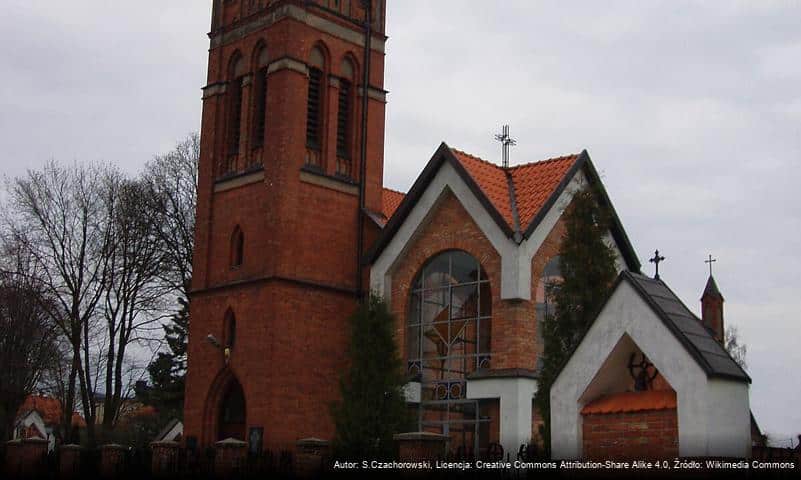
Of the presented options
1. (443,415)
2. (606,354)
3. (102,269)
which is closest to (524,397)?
(443,415)

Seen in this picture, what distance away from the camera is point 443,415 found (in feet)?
84.4

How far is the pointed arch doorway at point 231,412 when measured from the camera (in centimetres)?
2805

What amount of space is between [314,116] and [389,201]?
3.86 m

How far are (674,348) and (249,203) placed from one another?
746 inches

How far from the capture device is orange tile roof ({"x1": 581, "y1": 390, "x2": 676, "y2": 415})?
11062mm

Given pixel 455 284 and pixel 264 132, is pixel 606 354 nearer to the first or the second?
pixel 455 284

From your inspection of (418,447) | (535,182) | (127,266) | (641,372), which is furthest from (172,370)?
(641,372)

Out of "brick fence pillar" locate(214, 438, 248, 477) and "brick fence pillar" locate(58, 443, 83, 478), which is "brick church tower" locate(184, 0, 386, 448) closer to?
"brick fence pillar" locate(58, 443, 83, 478)

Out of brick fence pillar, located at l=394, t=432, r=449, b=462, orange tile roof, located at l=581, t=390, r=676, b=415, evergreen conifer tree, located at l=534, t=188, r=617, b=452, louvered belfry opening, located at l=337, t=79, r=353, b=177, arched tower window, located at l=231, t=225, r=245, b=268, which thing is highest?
louvered belfry opening, located at l=337, t=79, r=353, b=177

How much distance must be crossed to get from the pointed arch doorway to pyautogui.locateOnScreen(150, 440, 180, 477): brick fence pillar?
6.83 m

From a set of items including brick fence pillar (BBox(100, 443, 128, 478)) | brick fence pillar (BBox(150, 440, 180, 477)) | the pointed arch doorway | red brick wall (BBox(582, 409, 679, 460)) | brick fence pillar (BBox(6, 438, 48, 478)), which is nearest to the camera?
red brick wall (BBox(582, 409, 679, 460))

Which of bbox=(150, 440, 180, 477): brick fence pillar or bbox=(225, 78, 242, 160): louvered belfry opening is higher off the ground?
bbox=(225, 78, 242, 160): louvered belfry opening

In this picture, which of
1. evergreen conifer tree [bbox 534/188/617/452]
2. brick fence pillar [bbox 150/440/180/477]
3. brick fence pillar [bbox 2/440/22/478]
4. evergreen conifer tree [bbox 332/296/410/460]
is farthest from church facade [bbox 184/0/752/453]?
brick fence pillar [bbox 2/440/22/478]

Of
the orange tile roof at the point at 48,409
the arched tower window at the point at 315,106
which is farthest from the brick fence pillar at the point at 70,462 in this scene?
the orange tile roof at the point at 48,409
